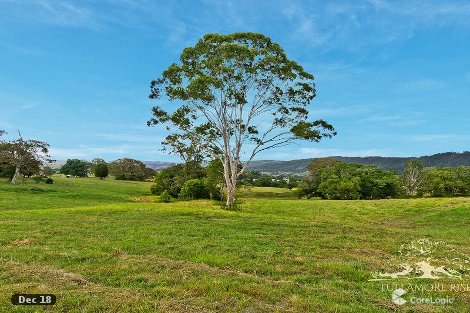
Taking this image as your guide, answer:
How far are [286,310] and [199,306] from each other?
1966 mm

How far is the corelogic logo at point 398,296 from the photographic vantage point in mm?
8984

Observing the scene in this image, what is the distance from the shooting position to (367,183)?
85.6 meters

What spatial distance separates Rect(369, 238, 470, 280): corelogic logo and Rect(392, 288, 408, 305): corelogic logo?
126 centimetres

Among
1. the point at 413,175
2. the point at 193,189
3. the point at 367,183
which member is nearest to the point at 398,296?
the point at 193,189

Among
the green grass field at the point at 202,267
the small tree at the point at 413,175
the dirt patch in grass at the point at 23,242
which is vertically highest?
the small tree at the point at 413,175

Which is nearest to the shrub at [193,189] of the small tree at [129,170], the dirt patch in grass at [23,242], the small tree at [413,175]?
the dirt patch in grass at [23,242]

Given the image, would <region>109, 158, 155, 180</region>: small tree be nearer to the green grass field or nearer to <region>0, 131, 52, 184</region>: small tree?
<region>0, 131, 52, 184</region>: small tree

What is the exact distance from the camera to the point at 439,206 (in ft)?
137

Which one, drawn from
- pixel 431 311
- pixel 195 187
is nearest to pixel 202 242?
pixel 431 311
